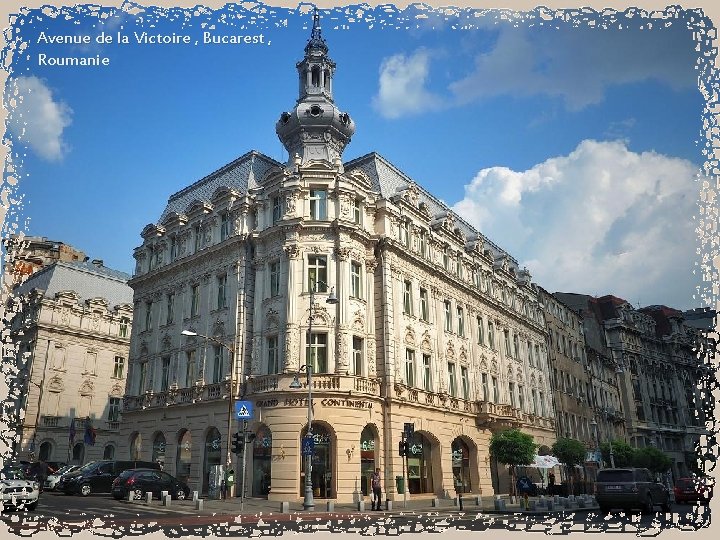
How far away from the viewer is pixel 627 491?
2319 centimetres

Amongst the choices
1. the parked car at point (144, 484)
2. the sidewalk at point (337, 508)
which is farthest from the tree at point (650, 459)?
the parked car at point (144, 484)

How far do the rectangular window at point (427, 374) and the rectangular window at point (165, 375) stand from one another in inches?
727

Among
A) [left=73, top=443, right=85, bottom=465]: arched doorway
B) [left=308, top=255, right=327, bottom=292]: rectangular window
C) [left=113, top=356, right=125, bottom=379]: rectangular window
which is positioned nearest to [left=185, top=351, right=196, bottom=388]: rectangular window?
[left=308, top=255, right=327, bottom=292]: rectangular window

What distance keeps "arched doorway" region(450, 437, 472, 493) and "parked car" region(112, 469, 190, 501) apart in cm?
1875

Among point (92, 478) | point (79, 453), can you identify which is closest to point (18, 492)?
point (92, 478)

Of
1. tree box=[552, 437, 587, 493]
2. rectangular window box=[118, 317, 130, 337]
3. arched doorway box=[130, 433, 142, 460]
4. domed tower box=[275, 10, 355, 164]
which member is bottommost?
tree box=[552, 437, 587, 493]

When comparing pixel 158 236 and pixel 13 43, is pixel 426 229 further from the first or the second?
pixel 13 43

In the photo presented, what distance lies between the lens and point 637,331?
8731cm

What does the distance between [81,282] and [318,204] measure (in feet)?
136

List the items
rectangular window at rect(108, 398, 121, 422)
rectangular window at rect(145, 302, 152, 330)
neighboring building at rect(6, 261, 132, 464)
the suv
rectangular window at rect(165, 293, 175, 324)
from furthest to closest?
rectangular window at rect(108, 398, 121, 422), neighboring building at rect(6, 261, 132, 464), rectangular window at rect(145, 302, 152, 330), rectangular window at rect(165, 293, 175, 324), the suv

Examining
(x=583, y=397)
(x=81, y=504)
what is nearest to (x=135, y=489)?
(x=81, y=504)

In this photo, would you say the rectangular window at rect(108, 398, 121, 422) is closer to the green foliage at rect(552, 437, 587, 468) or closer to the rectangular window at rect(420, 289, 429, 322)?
the rectangular window at rect(420, 289, 429, 322)

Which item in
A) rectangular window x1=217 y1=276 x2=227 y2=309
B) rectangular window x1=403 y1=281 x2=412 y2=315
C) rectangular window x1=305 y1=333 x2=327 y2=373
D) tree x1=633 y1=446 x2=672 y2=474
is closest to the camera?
rectangular window x1=305 y1=333 x2=327 y2=373

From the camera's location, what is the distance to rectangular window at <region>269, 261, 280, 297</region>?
36.3m
